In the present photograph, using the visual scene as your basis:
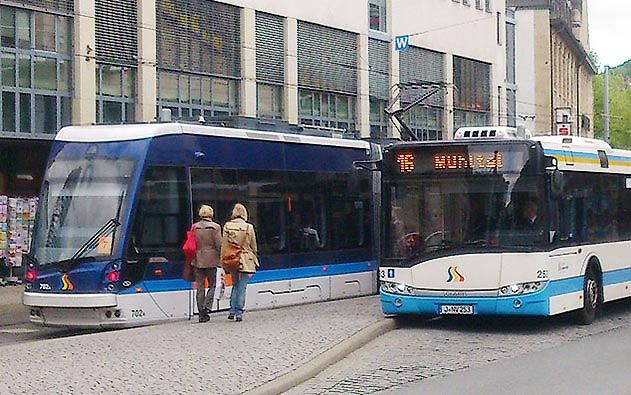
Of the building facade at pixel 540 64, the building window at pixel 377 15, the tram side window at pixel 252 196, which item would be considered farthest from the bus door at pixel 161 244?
the building facade at pixel 540 64

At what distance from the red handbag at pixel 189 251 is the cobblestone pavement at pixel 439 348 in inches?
122

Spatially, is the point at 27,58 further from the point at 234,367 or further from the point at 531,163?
the point at 234,367

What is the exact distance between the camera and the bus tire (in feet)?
57.5

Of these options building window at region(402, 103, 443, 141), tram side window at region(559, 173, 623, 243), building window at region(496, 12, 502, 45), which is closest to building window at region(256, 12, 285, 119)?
building window at region(402, 103, 443, 141)

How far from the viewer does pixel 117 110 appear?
98.7 ft

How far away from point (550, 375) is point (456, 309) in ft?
12.1

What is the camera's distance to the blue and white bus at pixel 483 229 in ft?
52.9

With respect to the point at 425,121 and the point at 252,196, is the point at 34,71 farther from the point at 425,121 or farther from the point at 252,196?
the point at 425,121

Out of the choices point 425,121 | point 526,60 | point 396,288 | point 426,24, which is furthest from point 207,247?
point 526,60

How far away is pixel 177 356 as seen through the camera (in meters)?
13.0

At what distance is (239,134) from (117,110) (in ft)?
36.4

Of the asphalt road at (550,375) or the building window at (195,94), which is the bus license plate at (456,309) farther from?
the building window at (195,94)

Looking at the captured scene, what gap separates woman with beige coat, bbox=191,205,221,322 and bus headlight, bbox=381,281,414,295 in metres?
2.42

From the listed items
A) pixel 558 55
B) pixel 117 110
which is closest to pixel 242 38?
pixel 117 110
